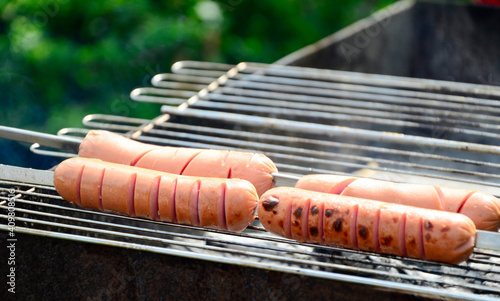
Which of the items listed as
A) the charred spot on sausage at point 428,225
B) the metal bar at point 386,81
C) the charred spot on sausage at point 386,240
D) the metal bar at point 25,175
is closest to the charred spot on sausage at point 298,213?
the charred spot on sausage at point 386,240

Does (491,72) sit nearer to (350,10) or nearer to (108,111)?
(350,10)

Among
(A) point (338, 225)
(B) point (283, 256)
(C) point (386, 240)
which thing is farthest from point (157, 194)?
(C) point (386, 240)

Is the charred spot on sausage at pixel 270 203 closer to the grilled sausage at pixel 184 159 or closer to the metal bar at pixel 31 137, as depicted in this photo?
the grilled sausage at pixel 184 159

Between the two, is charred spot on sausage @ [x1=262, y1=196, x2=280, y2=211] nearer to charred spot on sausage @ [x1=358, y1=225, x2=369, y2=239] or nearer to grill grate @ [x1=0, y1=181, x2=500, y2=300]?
grill grate @ [x1=0, y1=181, x2=500, y2=300]

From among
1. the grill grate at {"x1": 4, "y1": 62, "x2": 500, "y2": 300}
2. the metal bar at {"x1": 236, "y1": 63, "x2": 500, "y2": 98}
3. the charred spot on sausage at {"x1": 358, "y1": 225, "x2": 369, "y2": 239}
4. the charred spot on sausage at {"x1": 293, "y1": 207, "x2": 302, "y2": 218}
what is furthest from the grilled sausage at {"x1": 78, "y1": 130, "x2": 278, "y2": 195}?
the metal bar at {"x1": 236, "y1": 63, "x2": 500, "y2": 98}

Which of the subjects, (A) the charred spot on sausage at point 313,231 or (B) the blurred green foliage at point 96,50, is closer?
(A) the charred spot on sausage at point 313,231

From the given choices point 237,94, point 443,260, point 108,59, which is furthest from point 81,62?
point 443,260

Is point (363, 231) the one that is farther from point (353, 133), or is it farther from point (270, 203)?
point (353, 133)
